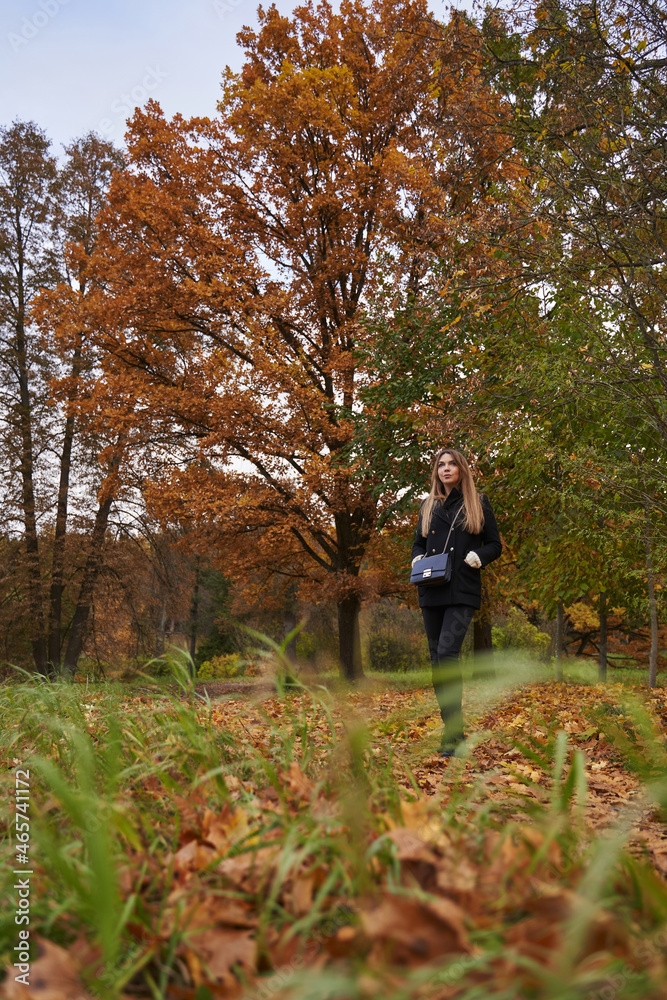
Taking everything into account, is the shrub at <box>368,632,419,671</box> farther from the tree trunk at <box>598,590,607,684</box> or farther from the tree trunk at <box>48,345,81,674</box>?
the tree trunk at <box>48,345,81,674</box>

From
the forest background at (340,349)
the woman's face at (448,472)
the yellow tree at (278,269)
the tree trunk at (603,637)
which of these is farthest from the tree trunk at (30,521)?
the woman's face at (448,472)

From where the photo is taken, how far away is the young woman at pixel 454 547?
3959mm

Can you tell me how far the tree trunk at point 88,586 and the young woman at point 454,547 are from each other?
10.8 meters

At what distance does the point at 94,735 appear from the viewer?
2.98m

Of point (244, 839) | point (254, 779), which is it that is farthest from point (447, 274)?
point (244, 839)

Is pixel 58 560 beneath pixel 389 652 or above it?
above

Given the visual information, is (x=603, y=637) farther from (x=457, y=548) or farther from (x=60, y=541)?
(x=60, y=541)

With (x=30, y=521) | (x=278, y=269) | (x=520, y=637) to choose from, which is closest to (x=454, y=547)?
(x=278, y=269)

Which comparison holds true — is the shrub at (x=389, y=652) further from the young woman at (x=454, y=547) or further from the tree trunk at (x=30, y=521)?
the young woman at (x=454, y=547)

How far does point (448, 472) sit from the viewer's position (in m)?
4.30

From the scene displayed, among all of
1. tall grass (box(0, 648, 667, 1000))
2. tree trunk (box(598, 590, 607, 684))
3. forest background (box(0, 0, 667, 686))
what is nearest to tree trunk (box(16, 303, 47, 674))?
forest background (box(0, 0, 667, 686))

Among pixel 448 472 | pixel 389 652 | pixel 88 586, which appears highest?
pixel 448 472

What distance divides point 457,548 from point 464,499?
1.14ft

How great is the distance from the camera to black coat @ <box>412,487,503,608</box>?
400 cm
